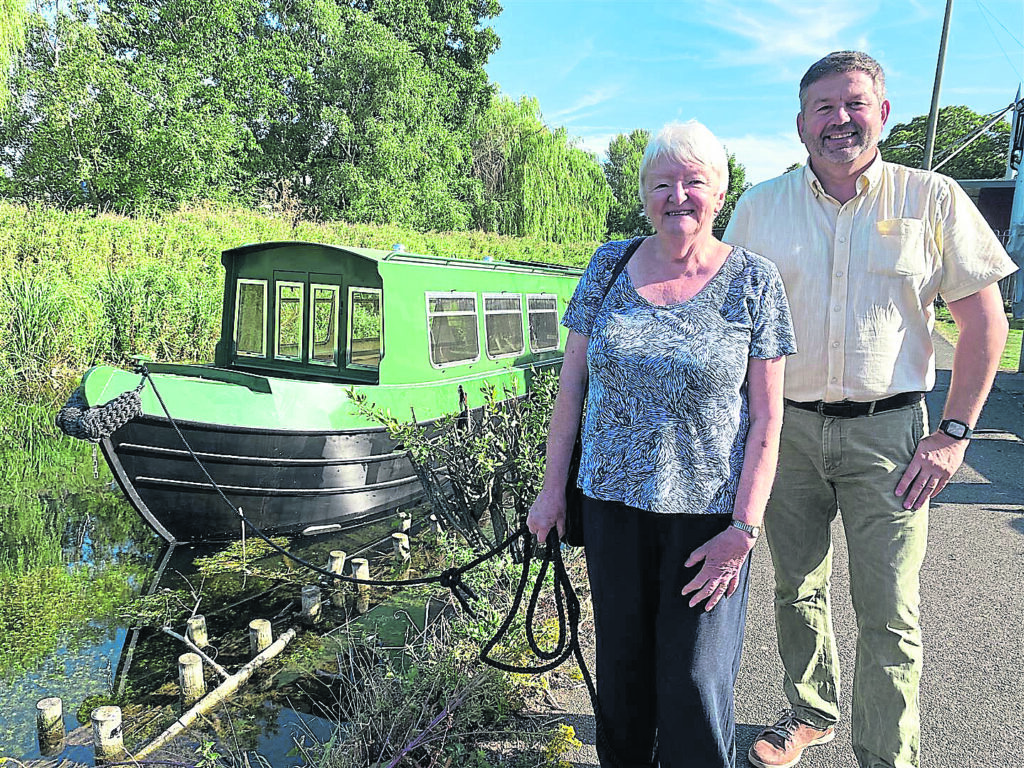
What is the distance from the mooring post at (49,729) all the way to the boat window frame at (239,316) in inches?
172

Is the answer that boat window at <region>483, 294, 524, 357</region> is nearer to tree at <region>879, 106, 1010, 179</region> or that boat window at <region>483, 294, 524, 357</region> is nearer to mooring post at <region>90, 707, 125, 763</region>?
mooring post at <region>90, 707, 125, 763</region>

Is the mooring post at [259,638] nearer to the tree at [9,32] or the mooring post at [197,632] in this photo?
the mooring post at [197,632]

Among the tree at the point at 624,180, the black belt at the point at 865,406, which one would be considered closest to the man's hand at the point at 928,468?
the black belt at the point at 865,406

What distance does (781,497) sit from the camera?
8.74 feet

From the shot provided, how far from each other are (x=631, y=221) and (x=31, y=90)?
132ft

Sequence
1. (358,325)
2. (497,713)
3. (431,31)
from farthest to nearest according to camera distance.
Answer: (431,31), (358,325), (497,713)

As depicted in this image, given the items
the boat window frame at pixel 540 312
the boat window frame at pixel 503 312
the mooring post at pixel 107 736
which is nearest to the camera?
the mooring post at pixel 107 736

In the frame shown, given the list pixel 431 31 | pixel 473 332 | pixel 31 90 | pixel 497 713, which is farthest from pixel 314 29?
pixel 497 713

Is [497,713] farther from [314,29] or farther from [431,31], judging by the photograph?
[431,31]

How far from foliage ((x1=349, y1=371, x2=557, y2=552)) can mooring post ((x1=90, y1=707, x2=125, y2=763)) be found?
1.75m

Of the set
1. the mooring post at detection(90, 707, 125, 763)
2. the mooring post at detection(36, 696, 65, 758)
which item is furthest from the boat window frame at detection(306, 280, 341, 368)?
the mooring post at detection(90, 707, 125, 763)

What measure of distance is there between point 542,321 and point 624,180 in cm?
5826

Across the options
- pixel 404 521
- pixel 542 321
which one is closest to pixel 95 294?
pixel 542 321

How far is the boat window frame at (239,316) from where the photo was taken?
743cm
